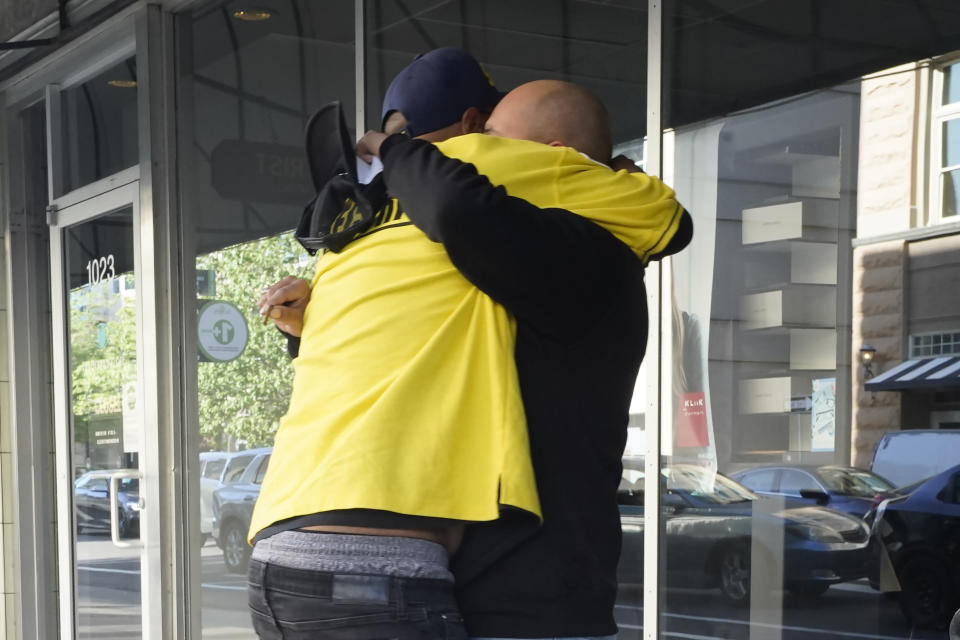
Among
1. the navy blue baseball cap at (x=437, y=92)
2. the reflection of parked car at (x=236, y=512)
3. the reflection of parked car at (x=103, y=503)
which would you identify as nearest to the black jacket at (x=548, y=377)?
the navy blue baseball cap at (x=437, y=92)

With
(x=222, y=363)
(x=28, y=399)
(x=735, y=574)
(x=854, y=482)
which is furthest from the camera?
(x=28, y=399)

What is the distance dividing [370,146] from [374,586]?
532 millimetres

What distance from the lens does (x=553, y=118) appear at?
1479 millimetres

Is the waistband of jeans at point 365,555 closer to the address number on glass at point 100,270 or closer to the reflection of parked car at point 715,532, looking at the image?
the reflection of parked car at point 715,532

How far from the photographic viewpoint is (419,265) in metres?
1.39

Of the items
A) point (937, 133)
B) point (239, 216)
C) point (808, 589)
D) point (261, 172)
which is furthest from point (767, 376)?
point (239, 216)

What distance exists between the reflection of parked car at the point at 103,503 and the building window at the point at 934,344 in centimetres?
355

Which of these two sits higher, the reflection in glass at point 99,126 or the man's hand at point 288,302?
the reflection in glass at point 99,126

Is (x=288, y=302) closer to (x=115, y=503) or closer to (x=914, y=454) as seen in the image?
(x=914, y=454)

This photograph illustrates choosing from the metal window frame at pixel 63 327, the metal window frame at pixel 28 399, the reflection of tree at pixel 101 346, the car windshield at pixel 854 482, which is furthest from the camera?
the metal window frame at pixel 28 399

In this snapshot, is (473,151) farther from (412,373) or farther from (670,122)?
(670,122)

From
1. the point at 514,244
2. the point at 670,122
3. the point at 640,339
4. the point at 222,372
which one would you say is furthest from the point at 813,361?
the point at 222,372

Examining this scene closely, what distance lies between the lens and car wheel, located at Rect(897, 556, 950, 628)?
3141 millimetres

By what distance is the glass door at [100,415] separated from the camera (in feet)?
18.3
